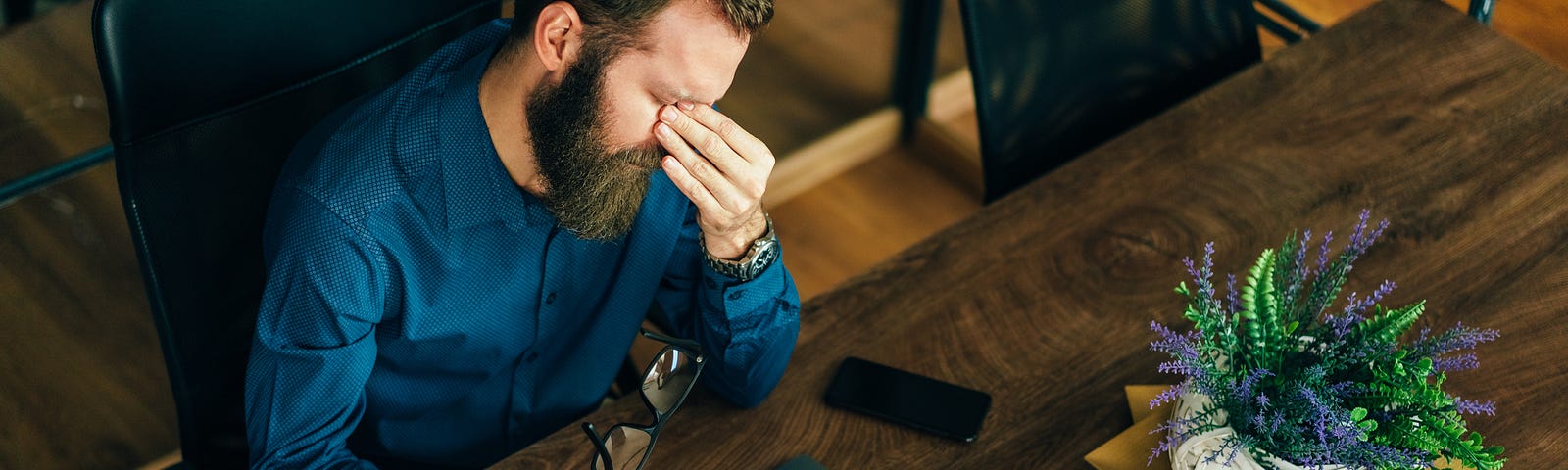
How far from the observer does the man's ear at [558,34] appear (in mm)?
1150

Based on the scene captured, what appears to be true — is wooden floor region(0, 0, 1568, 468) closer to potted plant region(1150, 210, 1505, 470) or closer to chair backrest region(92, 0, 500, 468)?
chair backrest region(92, 0, 500, 468)

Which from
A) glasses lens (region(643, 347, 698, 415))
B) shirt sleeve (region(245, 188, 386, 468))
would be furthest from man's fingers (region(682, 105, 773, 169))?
shirt sleeve (region(245, 188, 386, 468))

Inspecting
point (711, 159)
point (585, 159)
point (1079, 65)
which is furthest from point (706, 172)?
point (1079, 65)

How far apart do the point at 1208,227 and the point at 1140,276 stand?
117 mm

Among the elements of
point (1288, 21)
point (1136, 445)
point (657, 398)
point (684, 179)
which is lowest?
point (1288, 21)

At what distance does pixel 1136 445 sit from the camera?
1.19 meters

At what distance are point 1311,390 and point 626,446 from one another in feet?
1.92

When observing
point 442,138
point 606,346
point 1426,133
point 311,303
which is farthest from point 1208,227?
point 311,303

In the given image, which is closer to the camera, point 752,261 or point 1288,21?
point 752,261

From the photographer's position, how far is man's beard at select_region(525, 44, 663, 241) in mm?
1180

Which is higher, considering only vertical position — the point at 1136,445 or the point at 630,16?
the point at 630,16

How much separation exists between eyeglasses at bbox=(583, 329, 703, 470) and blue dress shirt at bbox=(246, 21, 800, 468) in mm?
68

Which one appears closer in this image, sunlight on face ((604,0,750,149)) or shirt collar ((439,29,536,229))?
sunlight on face ((604,0,750,149))

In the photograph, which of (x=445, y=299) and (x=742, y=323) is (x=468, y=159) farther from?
(x=742, y=323)
